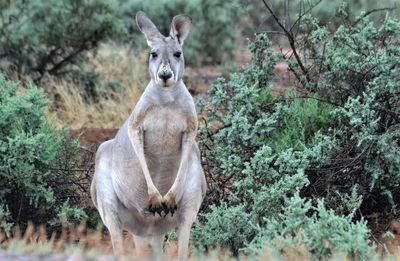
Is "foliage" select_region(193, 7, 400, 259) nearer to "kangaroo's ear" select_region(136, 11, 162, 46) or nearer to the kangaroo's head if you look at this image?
the kangaroo's head

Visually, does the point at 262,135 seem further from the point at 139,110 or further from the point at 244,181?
the point at 139,110

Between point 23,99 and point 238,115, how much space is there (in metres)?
1.99

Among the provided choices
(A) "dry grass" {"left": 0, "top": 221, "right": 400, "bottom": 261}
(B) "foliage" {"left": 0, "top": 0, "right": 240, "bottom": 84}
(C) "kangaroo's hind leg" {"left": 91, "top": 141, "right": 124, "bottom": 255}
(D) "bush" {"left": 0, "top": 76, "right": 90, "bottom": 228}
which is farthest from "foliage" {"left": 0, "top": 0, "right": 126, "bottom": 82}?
(C) "kangaroo's hind leg" {"left": 91, "top": 141, "right": 124, "bottom": 255}

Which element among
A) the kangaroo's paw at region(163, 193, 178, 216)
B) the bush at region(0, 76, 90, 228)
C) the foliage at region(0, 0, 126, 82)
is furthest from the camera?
the foliage at region(0, 0, 126, 82)

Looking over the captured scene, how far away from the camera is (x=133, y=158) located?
726 cm

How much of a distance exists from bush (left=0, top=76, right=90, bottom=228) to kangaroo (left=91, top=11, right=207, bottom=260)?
121 cm

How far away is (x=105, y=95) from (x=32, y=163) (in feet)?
18.0

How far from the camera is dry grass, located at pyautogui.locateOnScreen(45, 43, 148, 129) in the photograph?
42.8ft

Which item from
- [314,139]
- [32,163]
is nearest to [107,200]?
[32,163]

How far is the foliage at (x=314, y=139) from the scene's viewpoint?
7852mm

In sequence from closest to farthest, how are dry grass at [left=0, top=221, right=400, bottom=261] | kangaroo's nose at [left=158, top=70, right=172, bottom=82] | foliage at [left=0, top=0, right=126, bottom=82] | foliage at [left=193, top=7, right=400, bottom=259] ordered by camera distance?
dry grass at [left=0, top=221, right=400, bottom=261] → kangaroo's nose at [left=158, top=70, right=172, bottom=82] → foliage at [left=193, top=7, right=400, bottom=259] → foliage at [left=0, top=0, right=126, bottom=82]

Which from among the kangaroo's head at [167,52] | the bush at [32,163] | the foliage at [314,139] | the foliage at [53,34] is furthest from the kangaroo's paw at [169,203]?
the foliage at [53,34]

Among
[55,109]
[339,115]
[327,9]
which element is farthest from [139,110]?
[327,9]

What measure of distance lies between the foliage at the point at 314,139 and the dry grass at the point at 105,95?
395 centimetres
